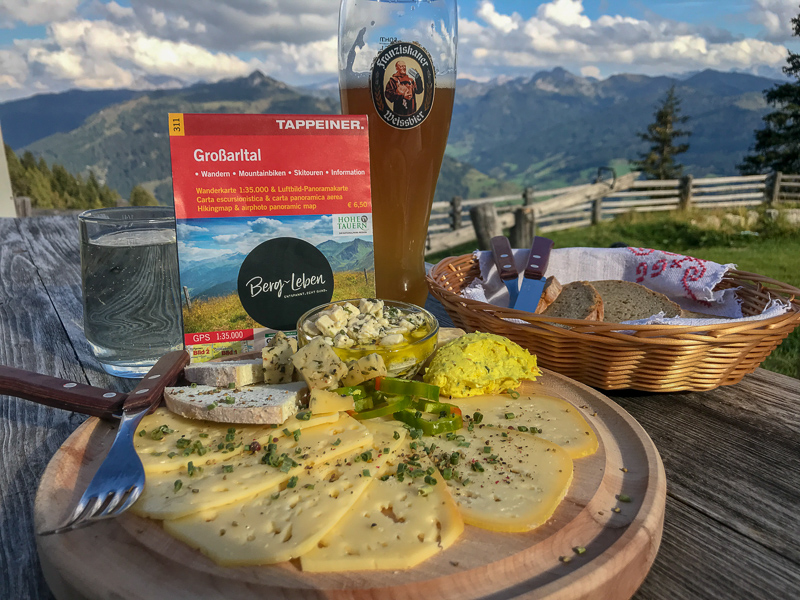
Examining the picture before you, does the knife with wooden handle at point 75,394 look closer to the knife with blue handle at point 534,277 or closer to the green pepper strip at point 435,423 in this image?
the green pepper strip at point 435,423

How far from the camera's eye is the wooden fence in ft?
46.7

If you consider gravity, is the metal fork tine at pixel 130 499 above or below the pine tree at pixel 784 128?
below

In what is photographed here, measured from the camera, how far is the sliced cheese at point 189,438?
3.58 feet

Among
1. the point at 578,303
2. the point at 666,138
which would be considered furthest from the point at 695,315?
the point at 666,138

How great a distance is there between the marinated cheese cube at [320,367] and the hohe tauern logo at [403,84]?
0.89 meters

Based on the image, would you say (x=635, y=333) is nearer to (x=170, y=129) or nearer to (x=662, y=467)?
(x=662, y=467)

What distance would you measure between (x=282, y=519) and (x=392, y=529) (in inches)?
7.6

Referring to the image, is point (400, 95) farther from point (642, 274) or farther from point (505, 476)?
point (642, 274)

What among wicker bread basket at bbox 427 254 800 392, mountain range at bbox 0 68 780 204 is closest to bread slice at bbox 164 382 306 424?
wicker bread basket at bbox 427 254 800 392

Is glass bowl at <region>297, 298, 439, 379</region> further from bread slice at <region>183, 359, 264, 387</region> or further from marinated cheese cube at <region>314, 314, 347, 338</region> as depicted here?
bread slice at <region>183, 359, 264, 387</region>

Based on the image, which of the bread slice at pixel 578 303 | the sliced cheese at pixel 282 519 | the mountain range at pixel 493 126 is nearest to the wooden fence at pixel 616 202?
the bread slice at pixel 578 303

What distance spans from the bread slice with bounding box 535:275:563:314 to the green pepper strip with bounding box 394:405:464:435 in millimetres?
971

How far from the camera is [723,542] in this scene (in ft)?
3.17

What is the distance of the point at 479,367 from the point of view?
4.51ft
